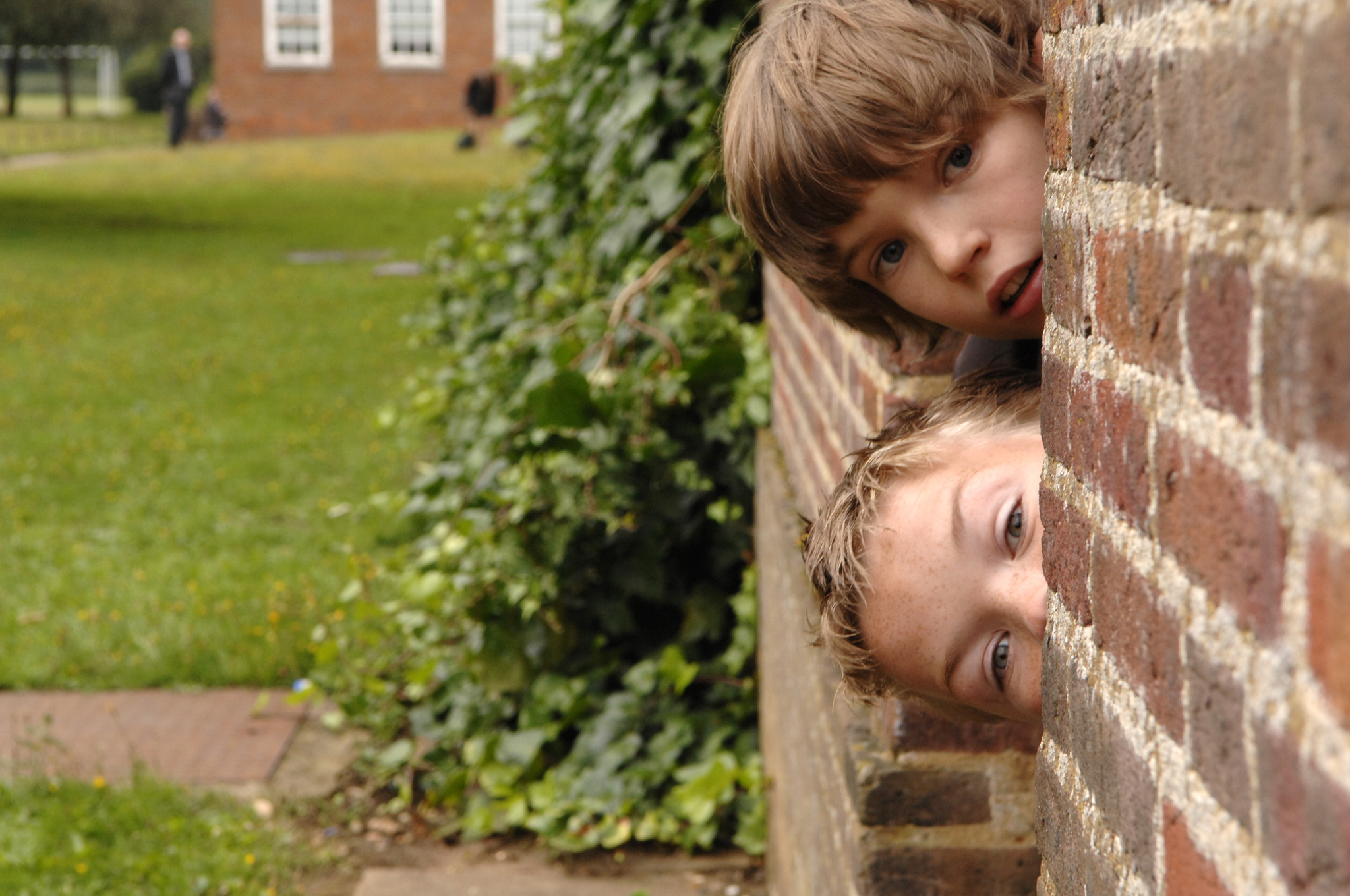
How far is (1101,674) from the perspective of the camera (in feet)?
2.82

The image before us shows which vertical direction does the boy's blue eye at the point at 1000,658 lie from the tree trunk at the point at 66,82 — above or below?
below

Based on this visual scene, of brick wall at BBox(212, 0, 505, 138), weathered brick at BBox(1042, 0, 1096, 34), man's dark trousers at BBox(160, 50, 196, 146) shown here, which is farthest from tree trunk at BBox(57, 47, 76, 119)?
weathered brick at BBox(1042, 0, 1096, 34)

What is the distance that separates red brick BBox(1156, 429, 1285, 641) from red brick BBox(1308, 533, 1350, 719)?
0.03 m

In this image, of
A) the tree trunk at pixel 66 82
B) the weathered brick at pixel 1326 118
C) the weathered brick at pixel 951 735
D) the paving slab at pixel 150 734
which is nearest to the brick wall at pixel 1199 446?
the weathered brick at pixel 1326 118

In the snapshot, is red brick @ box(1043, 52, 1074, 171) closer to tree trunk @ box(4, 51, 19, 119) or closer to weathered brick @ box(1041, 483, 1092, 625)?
weathered brick @ box(1041, 483, 1092, 625)

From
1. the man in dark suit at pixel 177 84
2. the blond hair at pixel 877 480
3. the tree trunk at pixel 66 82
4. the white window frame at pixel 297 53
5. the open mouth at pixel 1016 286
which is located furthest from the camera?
the tree trunk at pixel 66 82

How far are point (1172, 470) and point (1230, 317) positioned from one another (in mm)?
122

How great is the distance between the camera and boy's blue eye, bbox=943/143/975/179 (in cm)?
162

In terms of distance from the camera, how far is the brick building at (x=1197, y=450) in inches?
21.1

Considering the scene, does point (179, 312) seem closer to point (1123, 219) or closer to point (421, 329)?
point (421, 329)

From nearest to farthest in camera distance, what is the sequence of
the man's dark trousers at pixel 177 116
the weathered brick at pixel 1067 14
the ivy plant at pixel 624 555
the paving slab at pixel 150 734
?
the weathered brick at pixel 1067 14 < the ivy plant at pixel 624 555 < the paving slab at pixel 150 734 < the man's dark trousers at pixel 177 116

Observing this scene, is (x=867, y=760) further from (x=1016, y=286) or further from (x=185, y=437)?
(x=185, y=437)

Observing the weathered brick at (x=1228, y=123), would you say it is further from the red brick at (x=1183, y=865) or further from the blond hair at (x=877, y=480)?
the blond hair at (x=877, y=480)

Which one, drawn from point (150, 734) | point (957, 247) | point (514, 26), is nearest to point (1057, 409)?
point (957, 247)
